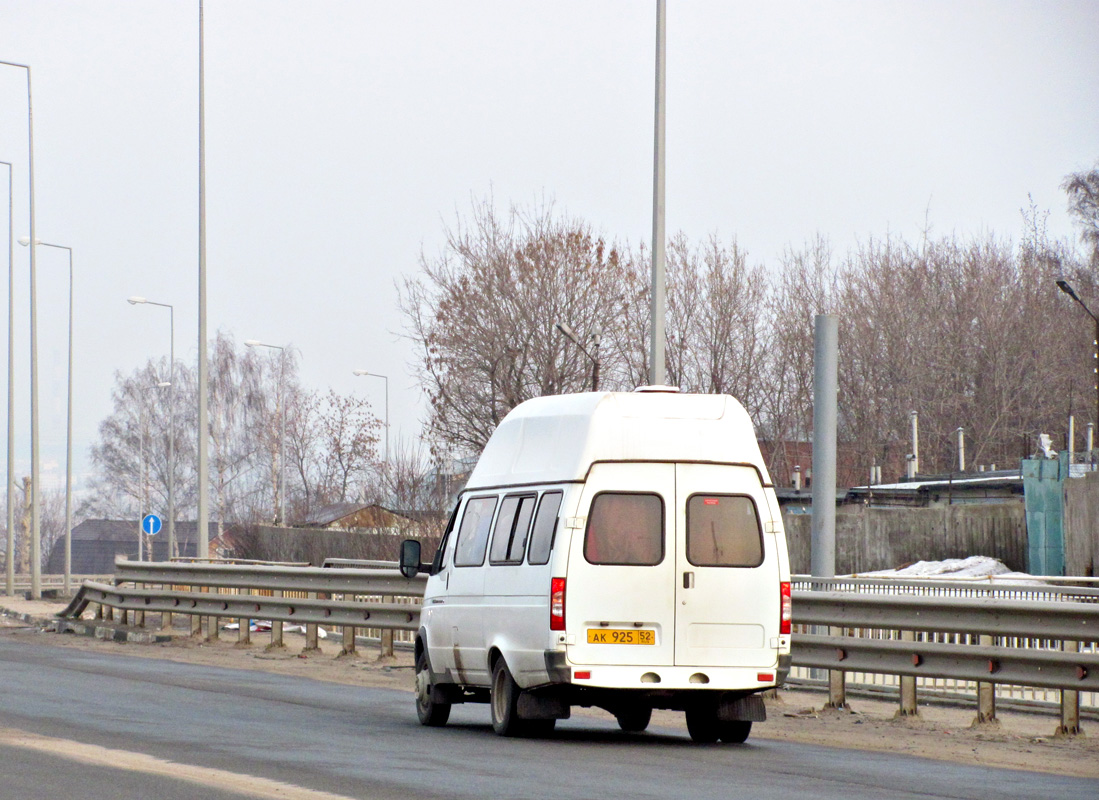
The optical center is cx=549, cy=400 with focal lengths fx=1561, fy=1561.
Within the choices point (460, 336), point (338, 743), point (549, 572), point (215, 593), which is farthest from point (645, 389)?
point (460, 336)

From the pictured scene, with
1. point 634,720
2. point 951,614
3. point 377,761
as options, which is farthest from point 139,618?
point 377,761

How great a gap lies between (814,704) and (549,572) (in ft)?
16.9

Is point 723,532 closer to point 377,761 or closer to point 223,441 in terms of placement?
point 377,761

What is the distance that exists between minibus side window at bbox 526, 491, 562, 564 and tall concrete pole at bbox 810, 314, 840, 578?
216 inches

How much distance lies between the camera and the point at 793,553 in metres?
40.4

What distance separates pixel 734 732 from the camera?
1111 cm

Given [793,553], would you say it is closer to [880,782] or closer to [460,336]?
[460,336]

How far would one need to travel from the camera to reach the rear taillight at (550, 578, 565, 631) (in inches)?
406

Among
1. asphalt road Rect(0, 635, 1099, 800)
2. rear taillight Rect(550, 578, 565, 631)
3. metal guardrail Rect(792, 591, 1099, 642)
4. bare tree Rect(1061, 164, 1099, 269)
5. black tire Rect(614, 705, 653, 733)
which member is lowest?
black tire Rect(614, 705, 653, 733)

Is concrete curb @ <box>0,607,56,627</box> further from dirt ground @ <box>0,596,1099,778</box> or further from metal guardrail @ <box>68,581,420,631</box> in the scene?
dirt ground @ <box>0,596,1099,778</box>

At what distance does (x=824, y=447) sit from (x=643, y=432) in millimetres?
5601

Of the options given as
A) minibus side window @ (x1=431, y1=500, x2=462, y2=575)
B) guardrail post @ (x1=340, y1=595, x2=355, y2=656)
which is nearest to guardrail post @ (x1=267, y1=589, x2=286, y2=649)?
guardrail post @ (x1=340, y1=595, x2=355, y2=656)

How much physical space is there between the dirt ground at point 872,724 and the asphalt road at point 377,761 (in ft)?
2.23

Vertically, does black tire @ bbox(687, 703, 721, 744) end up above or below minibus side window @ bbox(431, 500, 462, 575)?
below
